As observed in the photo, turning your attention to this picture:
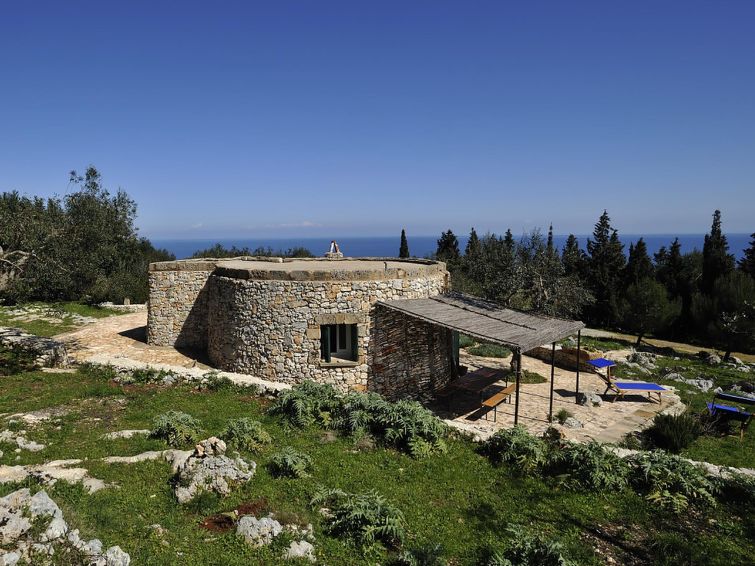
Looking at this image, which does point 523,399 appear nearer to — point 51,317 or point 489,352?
point 489,352

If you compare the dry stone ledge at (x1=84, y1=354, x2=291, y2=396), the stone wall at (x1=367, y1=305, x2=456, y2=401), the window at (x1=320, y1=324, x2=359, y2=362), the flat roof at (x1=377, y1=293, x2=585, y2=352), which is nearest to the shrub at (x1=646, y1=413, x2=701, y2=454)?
the flat roof at (x1=377, y1=293, x2=585, y2=352)

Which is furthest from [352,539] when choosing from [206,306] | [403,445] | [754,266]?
[754,266]

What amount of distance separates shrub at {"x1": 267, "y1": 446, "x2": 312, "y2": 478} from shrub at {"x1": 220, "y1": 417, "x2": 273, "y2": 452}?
0.81m

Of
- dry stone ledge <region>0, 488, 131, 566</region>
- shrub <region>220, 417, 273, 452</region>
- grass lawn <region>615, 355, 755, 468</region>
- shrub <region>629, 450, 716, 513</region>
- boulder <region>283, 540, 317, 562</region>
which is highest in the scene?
dry stone ledge <region>0, 488, 131, 566</region>

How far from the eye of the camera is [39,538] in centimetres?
564

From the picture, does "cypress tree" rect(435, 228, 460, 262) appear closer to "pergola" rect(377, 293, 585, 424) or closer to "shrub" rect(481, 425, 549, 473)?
"pergola" rect(377, 293, 585, 424)

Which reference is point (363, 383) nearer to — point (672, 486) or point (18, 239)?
→ point (672, 486)

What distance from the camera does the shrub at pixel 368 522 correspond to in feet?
23.0

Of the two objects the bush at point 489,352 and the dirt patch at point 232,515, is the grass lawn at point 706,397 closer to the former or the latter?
the bush at point 489,352

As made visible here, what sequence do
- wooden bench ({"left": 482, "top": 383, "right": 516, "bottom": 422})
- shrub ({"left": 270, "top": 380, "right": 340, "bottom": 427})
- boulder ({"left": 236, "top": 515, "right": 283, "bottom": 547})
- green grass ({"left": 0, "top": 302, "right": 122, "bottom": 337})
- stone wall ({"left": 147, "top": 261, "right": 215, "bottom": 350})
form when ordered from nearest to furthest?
boulder ({"left": 236, "top": 515, "right": 283, "bottom": 547}) < shrub ({"left": 270, "top": 380, "right": 340, "bottom": 427}) < wooden bench ({"left": 482, "top": 383, "right": 516, "bottom": 422}) < stone wall ({"left": 147, "top": 261, "right": 215, "bottom": 350}) < green grass ({"left": 0, "top": 302, "right": 122, "bottom": 337})

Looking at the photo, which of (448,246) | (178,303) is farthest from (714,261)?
(178,303)

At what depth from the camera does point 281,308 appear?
14.4 m

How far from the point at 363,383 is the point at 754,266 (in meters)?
39.3

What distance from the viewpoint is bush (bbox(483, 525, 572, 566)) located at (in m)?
6.51
